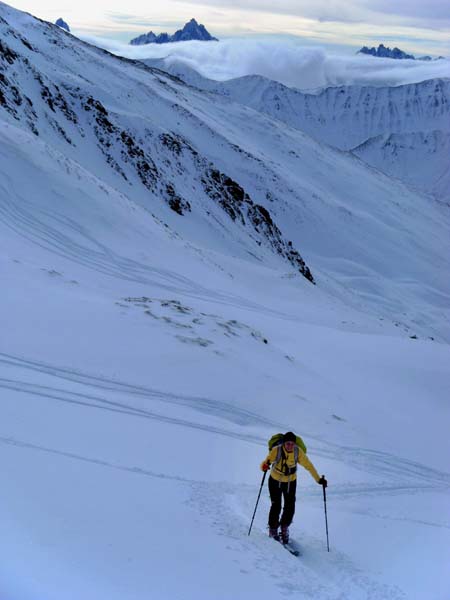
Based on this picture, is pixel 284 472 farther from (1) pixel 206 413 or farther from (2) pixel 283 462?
(1) pixel 206 413

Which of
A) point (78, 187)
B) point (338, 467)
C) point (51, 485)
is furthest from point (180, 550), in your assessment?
point (78, 187)

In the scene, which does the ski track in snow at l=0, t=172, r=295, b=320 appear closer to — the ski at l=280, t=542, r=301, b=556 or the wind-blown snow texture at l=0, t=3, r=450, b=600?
the wind-blown snow texture at l=0, t=3, r=450, b=600

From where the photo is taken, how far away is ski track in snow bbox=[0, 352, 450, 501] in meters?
10.3

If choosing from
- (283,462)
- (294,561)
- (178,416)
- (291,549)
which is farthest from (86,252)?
(294,561)

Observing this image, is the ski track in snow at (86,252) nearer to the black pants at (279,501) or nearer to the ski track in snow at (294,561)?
the ski track in snow at (294,561)

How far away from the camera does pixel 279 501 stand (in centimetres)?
807

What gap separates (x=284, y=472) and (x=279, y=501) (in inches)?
14.1

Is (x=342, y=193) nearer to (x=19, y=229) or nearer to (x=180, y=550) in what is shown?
(x=19, y=229)

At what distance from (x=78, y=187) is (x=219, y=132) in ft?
164

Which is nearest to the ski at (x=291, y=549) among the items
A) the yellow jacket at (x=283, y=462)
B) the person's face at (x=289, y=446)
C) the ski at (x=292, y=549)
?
the ski at (x=292, y=549)

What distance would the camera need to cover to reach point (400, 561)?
785 centimetres

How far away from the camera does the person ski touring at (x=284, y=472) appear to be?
7.95 m

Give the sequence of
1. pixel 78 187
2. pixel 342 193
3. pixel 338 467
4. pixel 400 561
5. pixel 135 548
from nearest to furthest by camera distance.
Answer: pixel 135 548
pixel 400 561
pixel 338 467
pixel 78 187
pixel 342 193

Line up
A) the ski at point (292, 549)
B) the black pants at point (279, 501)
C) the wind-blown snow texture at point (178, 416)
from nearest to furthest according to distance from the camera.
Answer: the wind-blown snow texture at point (178, 416) → the ski at point (292, 549) → the black pants at point (279, 501)
